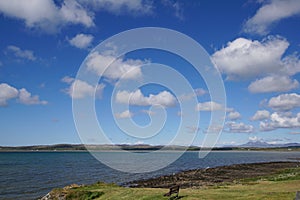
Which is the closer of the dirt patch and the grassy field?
the grassy field

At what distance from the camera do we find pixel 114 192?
32.2m

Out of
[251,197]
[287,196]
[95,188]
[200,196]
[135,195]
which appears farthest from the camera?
[95,188]

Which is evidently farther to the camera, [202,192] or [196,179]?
[196,179]

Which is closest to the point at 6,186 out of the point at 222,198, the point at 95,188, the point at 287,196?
the point at 95,188

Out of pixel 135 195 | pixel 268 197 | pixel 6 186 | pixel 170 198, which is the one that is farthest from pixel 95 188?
pixel 6 186

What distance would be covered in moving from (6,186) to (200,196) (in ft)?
154

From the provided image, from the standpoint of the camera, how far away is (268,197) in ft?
75.5

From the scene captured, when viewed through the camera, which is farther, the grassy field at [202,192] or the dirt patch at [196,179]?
the dirt patch at [196,179]

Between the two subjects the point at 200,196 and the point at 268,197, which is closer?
the point at 268,197

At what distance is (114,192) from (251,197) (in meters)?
14.1

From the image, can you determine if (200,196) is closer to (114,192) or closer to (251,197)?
(251,197)

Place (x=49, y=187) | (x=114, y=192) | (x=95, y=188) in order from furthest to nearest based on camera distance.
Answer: (x=49, y=187)
(x=95, y=188)
(x=114, y=192)

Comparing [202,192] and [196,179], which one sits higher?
[202,192]

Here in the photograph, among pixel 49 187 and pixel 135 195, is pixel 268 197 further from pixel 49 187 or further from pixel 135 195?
pixel 49 187
